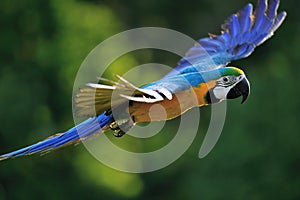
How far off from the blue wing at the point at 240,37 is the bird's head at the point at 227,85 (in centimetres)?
60

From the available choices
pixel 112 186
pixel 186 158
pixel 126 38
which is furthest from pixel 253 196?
pixel 126 38

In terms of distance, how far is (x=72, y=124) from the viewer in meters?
Result: 8.73

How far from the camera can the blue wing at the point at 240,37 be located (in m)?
4.57

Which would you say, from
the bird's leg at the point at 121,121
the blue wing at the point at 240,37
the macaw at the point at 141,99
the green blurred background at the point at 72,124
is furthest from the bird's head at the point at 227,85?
the green blurred background at the point at 72,124

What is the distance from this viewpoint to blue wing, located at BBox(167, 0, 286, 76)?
4.57m

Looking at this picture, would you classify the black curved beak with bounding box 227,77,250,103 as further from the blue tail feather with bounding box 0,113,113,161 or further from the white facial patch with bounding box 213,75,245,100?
the blue tail feather with bounding box 0,113,113,161

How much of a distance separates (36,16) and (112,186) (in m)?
1.99

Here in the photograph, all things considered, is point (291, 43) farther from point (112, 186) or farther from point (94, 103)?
point (94, 103)

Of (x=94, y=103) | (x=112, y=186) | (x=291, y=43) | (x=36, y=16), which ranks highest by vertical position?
(x=36, y=16)

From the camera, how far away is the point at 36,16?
902 cm

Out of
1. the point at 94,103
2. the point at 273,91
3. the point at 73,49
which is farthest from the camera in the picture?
the point at 273,91

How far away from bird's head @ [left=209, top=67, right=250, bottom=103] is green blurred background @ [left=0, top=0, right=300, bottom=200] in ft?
14.7

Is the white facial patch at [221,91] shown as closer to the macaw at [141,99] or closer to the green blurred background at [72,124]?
the macaw at [141,99]

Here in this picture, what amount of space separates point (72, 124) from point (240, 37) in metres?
4.30
